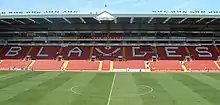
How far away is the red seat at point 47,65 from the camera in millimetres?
55378

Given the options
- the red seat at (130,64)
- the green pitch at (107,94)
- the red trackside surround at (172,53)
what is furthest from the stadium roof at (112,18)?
the green pitch at (107,94)

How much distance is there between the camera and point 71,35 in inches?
2655

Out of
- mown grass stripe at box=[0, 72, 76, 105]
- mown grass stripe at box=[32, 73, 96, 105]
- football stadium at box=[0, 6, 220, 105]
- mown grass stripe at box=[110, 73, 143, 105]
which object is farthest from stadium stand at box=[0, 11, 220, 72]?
mown grass stripe at box=[32, 73, 96, 105]

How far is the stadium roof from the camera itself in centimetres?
5666

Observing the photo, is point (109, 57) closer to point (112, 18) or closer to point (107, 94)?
point (112, 18)

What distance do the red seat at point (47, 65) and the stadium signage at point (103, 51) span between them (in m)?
3.06

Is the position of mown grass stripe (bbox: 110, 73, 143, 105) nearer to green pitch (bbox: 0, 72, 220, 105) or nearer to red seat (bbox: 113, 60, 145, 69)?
green pitch (bbox: 0, 72, 220, 105)

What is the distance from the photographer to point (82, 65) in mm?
56656

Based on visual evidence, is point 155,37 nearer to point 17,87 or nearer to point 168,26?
point 168,26

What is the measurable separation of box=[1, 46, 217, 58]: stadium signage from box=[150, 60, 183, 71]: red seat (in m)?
2.93

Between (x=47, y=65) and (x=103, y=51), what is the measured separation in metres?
11.3

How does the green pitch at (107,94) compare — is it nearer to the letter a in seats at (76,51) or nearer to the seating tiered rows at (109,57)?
the seating tiered rows at (109,57)

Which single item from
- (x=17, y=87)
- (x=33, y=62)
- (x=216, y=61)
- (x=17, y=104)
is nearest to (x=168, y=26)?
(x=216, y=61)

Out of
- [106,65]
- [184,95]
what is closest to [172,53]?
[106,65]
